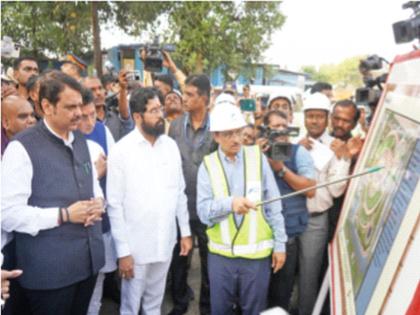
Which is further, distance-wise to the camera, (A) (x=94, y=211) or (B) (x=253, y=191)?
(B) (x=253, y=191)

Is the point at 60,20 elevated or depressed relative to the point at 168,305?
elevated

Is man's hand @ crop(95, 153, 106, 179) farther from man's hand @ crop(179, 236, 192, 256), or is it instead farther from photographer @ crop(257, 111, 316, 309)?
photographer @ crop(257, 111, 316, 309)

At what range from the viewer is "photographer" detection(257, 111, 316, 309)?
2.50 meters

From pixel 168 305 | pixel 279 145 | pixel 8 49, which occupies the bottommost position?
pixel 168 305

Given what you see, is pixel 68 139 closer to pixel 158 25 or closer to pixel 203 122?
pixel 203 122

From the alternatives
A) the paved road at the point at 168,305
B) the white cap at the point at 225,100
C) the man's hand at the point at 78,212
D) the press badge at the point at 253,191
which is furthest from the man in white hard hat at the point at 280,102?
the man's hand at the point at 78,212

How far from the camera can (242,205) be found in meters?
2.16

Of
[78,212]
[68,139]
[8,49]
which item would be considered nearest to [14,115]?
[68,139]

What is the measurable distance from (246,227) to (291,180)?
43 cm

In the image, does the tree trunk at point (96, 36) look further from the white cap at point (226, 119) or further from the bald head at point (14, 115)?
the white cap at point (226, 119)

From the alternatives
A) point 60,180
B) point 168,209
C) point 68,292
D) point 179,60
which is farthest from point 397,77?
point 179,60

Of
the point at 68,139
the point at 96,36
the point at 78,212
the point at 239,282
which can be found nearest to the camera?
the point at 78,212

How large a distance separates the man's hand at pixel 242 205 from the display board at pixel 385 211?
50 centimetres

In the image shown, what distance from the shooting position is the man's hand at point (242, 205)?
2.15 m
